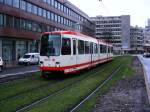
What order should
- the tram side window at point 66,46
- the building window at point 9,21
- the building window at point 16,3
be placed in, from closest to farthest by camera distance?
the tram side window at point 66,46 < the building window at point 9,21 < the building window at point 16,3

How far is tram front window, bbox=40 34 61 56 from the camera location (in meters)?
19.8

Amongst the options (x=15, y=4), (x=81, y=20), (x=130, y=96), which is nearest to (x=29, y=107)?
(x=130, y=96)

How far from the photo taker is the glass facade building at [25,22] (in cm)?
4778

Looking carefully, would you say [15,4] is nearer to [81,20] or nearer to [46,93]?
[46,93]

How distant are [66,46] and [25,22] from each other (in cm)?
3520

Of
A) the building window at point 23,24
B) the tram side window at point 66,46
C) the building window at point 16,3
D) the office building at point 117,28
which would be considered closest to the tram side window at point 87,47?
the tram side window at point 66,46

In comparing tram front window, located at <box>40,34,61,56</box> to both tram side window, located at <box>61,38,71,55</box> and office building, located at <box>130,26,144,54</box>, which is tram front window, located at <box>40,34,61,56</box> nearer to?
tram side window, located at <box>61,38,71,55</box>

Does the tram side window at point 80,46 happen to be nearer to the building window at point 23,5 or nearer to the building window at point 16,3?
the building window at point 16,3

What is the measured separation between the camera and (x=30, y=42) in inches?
2308

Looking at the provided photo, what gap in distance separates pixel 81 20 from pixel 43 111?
89587 mm

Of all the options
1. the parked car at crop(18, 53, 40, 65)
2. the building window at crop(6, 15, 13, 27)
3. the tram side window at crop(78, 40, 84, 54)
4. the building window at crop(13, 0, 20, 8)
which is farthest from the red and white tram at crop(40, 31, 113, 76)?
the building window at crop(13, 0, 20, 8)

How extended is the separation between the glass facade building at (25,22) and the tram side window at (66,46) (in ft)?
54.6

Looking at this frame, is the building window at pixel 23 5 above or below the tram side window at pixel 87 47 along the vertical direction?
above

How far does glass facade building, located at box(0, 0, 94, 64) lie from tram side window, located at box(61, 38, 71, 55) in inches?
655
